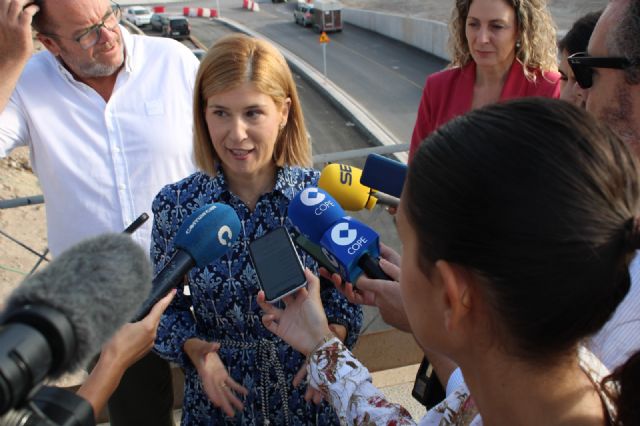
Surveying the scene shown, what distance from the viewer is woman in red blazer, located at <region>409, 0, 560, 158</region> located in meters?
3.64

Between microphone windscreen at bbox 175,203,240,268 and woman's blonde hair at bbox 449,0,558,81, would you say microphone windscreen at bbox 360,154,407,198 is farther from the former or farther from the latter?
woman's blonde hair at bbox 449,0,558,81

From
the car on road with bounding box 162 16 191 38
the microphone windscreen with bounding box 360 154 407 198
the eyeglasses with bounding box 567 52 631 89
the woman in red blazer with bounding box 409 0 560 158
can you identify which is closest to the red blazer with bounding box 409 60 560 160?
the woman in red blazer with bounding box 409 0 560 158

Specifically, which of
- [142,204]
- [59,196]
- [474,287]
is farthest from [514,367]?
[59,196]

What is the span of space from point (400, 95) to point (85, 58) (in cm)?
2026

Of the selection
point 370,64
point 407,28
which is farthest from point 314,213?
point 407,28

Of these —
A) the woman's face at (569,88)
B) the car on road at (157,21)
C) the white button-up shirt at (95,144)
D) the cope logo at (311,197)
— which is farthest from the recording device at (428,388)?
the car on road at (157,21)

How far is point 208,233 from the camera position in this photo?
80.1 inches

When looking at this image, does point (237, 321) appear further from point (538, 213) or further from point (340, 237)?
point (538, 213)

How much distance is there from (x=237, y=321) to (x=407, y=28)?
30720 millimetres

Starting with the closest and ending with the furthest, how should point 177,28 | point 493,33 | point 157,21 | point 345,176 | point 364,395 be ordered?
1. point 364,395
2. point 345,176
3. point 493,33
4. point 177,28
5. point 157,21

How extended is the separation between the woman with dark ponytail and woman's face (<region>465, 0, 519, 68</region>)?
8.52ft

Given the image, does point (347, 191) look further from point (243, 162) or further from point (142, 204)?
point (142, 204)

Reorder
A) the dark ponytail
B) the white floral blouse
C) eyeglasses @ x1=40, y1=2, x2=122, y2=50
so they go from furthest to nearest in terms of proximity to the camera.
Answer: eyeglasses @ x1=40, y1=2, x2=122, y2=50 → the white floral blouse → the dark ponytail

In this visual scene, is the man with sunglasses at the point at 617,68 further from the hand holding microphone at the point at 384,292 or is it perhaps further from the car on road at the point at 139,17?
the car on road at the point at 139,17
